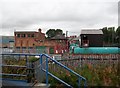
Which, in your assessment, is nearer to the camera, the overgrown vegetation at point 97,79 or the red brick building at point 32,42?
the overgrown vegetation at point 97,79

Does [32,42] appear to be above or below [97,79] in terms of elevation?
above

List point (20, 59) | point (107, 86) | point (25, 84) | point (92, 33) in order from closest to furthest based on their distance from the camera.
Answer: point (25, 84) < point (107, 86) < point (20, 59) < point (92, 33)

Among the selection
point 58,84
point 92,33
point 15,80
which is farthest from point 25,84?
point 92,33

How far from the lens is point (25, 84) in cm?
555

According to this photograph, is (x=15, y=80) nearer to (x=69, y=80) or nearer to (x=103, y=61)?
(x=69, y=80)

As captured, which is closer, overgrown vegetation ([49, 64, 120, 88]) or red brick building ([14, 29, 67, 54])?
overgrown vegetation ([49, 64, 120, 88])

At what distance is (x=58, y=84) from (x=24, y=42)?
42.8 meters

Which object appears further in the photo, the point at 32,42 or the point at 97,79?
the point at 32,42

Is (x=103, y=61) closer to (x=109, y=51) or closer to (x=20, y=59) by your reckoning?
(x=20, y=59)

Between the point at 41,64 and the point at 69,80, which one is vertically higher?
A: the point at 41,64

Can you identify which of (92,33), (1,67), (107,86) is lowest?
(107,86)

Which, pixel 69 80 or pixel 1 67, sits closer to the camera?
pixel 1 67

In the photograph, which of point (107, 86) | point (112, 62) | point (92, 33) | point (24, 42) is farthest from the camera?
point (24, 42)

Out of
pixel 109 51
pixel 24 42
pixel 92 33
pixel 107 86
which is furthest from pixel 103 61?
pixel 24 42
